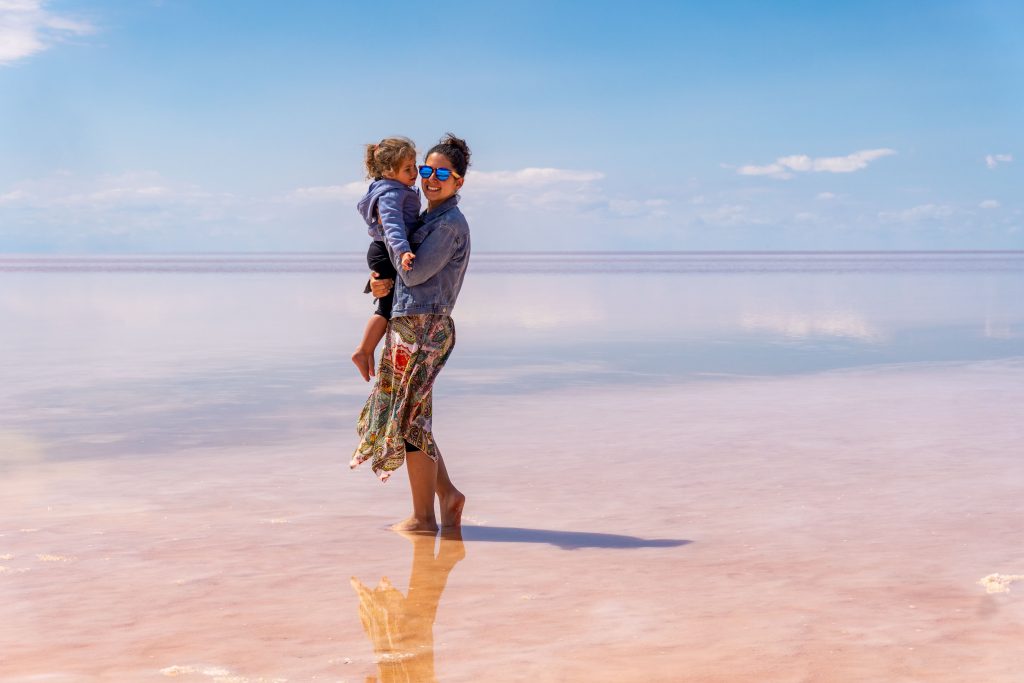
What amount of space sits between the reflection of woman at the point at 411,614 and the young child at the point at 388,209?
113 cm

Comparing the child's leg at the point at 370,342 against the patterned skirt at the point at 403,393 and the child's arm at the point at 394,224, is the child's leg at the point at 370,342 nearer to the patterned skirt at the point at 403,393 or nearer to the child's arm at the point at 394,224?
the patterned skirt at the point at 403,393

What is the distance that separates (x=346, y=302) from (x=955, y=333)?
14.8 m

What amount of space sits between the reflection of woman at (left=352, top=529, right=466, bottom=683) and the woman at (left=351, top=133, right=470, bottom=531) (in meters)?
0.38

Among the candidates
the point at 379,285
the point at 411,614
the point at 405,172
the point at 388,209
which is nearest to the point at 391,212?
the point at 388,209

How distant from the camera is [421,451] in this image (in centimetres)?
597

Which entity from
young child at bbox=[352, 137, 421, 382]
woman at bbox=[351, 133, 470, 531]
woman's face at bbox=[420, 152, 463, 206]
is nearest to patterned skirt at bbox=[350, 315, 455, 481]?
woman at bbox=[351, 133, 470, 531]

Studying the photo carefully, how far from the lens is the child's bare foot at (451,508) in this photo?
605 cm

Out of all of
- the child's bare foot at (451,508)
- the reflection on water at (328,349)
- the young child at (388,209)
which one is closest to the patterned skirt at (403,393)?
the young child at (388,209)

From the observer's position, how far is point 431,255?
5.74 m

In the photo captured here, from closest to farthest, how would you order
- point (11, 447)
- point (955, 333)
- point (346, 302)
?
point (11, 447) < point (955, 333) < point (346, 302)

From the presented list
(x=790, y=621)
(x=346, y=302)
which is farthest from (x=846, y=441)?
(x=346, y=302)

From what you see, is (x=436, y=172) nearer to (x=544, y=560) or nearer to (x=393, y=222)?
(x=393, y=222)

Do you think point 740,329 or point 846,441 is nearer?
point 846,441

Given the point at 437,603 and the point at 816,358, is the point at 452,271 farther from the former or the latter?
the point at 816,358
